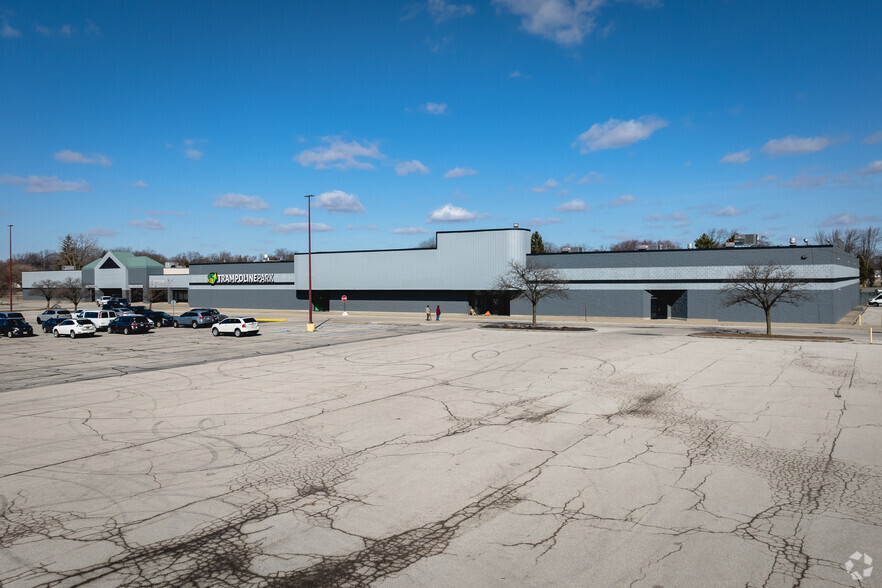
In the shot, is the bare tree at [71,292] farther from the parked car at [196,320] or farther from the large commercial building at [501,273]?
the parked car at [196,320]

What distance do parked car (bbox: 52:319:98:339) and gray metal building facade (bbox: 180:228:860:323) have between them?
30.7 m

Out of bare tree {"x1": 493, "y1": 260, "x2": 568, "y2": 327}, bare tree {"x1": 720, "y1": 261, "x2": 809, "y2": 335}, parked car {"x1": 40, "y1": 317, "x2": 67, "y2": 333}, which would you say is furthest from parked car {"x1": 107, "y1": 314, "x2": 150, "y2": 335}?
bare tree {"x1": 720, "y1": 261, "x2": 809, "y2": 335}

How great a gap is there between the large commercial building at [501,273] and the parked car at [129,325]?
27.8m

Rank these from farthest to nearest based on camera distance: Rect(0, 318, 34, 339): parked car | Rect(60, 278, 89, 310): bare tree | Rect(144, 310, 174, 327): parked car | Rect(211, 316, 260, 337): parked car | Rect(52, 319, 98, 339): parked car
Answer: Rect(60, 278, 89, 310): bare tree → Rect(144, 310, 174, 327): parked car → Rect(0, 318, 34, 339): parked car → Rect(52, 319, 98, 339): parked car → Rect(211, 316, 260, 337): parked car

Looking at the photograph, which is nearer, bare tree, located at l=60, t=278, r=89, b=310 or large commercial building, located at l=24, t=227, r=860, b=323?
large commercial building, located at l=24, t=227, r=860, b=323

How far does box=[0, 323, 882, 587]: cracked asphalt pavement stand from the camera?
23.2ft

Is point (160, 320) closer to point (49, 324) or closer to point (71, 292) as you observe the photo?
point (49, 324)

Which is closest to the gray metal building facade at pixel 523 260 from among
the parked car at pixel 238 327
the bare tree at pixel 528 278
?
the bare tree at pixel 528 278

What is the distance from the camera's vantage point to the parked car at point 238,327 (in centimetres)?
4025

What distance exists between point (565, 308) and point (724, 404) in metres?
41.0

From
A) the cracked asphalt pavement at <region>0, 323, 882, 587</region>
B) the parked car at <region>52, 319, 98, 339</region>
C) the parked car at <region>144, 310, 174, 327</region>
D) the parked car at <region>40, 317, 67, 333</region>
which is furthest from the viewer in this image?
the parked car at <region>144, 310, 174, 327</region>

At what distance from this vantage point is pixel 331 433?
44.5ft

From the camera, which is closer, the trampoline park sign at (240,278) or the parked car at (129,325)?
the parked car at (129,325)

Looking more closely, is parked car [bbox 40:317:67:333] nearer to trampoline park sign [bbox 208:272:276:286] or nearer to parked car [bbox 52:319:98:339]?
parked car [bbox 52:319:98:339]
